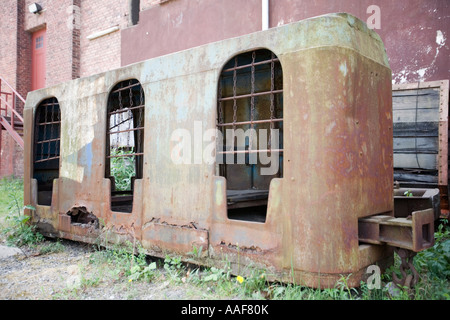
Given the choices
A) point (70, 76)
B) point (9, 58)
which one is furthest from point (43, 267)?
point (9, 58)

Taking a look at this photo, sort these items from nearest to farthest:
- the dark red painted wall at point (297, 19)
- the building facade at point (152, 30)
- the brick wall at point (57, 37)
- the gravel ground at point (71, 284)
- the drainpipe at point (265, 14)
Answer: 1. the gravel ground at point (71, 284)
2. the dark red painted wall at point (297, 19)
3. the building facade at point (152, 30)
4. the drainpipe at point (265, 14)
5. the brick wall at point (57, 37)

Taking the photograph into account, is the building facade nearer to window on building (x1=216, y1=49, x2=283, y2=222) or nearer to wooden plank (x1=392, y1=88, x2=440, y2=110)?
wooden plank (x1=392, y1=88, x2=440, y2=110)

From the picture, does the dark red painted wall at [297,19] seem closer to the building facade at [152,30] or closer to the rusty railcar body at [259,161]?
the building facade at [152,30]

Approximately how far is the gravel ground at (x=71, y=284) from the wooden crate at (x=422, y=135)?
3.81 metres

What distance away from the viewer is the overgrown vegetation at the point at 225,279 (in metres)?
2.96

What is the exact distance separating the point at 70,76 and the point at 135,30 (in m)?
3.70

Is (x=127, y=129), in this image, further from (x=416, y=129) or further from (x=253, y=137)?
(x=416, y=129)

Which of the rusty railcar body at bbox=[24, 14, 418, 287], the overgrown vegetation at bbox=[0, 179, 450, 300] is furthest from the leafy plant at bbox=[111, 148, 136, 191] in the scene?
the overgrown vegetation at bbox=[0, 179, 450, 300]

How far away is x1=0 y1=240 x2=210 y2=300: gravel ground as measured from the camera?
3410mm

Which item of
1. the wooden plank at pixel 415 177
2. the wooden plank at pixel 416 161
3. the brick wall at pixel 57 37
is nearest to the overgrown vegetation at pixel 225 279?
the wooden plank at pixel 415 177

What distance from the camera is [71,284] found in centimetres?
375

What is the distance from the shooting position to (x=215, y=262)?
11.6 feet

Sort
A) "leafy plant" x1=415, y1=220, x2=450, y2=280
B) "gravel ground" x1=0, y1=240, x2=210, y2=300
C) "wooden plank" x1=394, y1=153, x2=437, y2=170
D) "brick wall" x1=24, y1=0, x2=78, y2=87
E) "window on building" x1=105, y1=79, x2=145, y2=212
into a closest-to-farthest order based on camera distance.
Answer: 1. "gravel ground" x1=0, y1=240, x2=210, y2=300
2. "leafy plant" x1=415, y1=220, x2=450, y2=280
3. "window on building" x1=105, y1=79, x2=145, y2=212
4. "wooden plank" x1=394, y1=153, x2=437, y2=170
5. "brick wall" x1=24, y1=0, x2=78, y2=87

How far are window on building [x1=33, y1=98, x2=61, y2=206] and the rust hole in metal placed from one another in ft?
3.66
